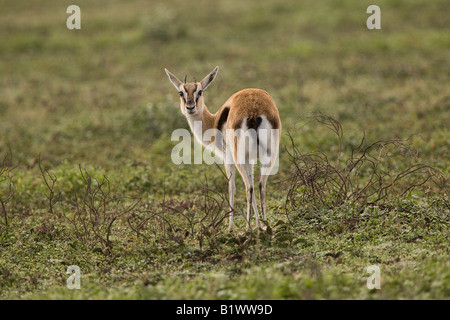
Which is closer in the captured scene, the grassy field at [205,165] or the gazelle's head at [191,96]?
the grassy field at [205,165]

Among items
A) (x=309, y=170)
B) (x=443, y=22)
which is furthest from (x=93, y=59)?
(x=309, y=170)

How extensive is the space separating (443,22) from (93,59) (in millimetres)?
11661

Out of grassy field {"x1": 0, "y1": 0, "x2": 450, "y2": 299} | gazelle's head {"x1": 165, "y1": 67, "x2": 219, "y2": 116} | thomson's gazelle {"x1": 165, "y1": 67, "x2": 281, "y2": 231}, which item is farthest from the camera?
gazelle's head {"x1": 165, "y1": 67, "x2": 219, "y2": 116}

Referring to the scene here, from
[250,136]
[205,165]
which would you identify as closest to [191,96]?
[250,136]

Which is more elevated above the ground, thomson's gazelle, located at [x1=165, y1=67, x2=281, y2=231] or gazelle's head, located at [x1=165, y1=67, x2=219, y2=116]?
gazelle's head, located at [x1=165, y1=67, x2=219, y2=116]

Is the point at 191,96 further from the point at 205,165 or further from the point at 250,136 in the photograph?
the point at 205,165

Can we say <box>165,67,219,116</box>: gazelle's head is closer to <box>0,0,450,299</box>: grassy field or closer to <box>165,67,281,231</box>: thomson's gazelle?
<box>165,67,281,231</box>: thomson's gazelle

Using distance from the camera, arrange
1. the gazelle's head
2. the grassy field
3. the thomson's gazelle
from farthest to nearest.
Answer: the gazelle's head < the thomson's gazelle < the grassy field

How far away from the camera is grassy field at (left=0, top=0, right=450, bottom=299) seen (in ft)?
18.9

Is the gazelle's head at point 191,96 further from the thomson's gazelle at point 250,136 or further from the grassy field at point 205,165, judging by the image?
the grassy field at point 205,165

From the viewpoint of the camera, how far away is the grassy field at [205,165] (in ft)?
18.9

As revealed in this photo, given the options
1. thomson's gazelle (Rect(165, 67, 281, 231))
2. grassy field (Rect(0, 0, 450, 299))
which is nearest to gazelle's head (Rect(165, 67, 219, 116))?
thomson's gazelle (Rect(165, 67, 281, 231))

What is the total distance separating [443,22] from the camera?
19734 mm

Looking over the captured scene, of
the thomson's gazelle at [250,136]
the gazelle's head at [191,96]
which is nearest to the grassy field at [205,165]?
the thomson's gazelle at [250,136]
